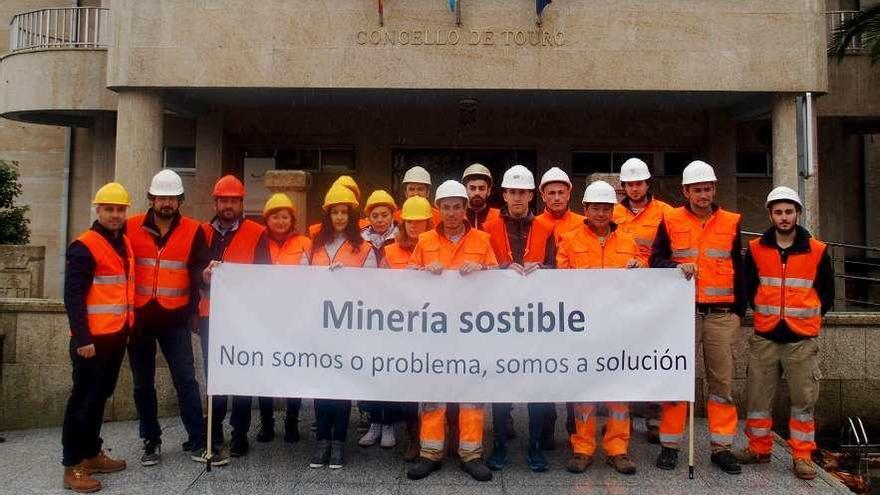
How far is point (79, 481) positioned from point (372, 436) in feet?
7.29

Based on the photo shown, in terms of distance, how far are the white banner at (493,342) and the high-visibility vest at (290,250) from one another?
1.95ft

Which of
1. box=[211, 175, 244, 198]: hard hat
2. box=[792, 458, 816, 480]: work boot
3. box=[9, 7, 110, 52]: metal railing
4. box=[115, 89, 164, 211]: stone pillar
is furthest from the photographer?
box=[9, 7, 110, 52]: metal railing

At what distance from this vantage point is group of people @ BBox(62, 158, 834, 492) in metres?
4.90

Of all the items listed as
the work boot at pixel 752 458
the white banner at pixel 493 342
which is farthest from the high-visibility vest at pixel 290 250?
the work boot at pixel 752 458

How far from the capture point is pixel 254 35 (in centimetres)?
994

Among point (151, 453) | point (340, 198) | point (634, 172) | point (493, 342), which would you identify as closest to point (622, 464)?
point (493, 342)

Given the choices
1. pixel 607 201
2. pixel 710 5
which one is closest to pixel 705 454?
pixel 607 201

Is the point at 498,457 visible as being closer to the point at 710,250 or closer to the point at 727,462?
the point at 727,462

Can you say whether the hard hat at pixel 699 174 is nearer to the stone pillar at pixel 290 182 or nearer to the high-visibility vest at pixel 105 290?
the high-visibility vest at pixel 105 290

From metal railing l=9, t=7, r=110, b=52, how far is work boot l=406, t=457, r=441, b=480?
976 cm

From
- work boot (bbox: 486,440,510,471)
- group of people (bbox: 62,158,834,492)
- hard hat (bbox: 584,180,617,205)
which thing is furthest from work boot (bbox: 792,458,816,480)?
hard hat (bbox: 584,180,617,205)

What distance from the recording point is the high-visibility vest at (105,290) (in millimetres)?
4785

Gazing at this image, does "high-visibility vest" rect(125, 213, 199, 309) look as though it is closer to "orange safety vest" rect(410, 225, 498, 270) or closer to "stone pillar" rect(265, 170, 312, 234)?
"orange safety vest" rect(410, 225, 498, 270)

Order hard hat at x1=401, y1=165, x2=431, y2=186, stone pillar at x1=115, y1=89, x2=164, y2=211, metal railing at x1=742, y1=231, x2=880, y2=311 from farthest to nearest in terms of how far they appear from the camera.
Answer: metal railing at x1=742, y1=231, x2=880, y2=311
stone pillar at x1=115, y1=89, x2=164, y2=211
hard hat at x1=401, y1=165, x2=431, y2=186
